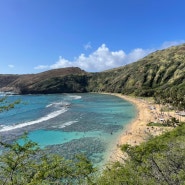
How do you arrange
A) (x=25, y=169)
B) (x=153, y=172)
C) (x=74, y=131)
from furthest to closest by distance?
(x=74, y=131), (x=153, y=172), (x=25, y=169)

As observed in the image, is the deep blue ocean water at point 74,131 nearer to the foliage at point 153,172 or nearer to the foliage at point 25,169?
the foliage at point 153,172

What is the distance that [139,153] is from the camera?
98.1ft

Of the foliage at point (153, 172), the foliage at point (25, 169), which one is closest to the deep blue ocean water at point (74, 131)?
the foliage at point (153, 172)

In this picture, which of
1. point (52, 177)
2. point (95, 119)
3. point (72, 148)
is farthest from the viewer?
point (95, 119)

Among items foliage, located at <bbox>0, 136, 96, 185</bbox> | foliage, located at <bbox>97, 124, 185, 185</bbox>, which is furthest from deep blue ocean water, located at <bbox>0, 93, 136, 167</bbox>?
foliage, located at <bbox>0, 136, 96, 185</bbox>

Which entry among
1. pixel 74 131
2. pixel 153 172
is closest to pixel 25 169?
pixel 153 172

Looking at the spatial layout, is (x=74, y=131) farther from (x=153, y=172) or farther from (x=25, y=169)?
(x=25, y=169)

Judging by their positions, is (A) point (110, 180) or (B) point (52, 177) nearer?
(B) point (52, 177)

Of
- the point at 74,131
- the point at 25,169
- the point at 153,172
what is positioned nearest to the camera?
the point at 25,169

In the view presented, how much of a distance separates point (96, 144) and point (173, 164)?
4330cm

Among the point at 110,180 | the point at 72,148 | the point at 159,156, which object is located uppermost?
the point at 159,156

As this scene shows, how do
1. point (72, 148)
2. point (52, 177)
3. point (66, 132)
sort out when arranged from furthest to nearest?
point (66, 132)
point (72, 148)
point (52, 177)

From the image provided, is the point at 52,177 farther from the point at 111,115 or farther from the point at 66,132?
the point at 111,115

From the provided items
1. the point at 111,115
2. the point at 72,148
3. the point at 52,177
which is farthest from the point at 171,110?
the point at 52,177
